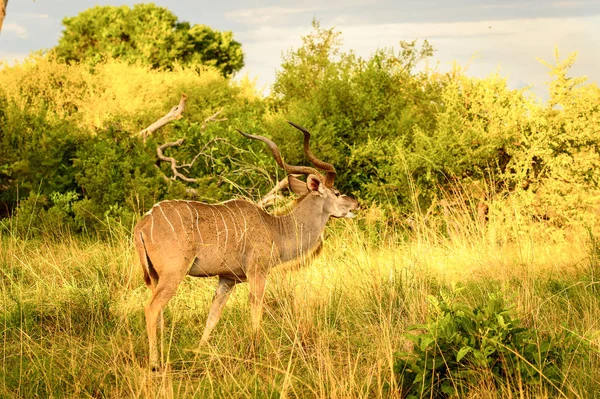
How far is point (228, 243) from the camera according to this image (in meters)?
4.91

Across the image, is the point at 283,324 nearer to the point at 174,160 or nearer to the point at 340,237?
the point at 340,237

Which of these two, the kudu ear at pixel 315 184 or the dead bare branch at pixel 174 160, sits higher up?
the kudu ear at pixel 315 184

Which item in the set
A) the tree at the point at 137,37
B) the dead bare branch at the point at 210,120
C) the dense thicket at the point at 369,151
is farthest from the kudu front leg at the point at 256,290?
the tree at the point at 137,37

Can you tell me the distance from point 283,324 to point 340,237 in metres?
3.54

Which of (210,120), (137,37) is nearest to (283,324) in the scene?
(210,120)

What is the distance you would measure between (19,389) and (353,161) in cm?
704

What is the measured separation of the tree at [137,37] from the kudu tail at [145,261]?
1818 centimetres

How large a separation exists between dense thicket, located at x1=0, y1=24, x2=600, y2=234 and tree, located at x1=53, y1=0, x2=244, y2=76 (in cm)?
1244

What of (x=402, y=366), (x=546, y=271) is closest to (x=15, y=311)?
(x=402, y=366)

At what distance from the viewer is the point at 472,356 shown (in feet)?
11.6

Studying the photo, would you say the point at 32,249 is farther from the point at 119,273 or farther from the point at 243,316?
the point at 243,316

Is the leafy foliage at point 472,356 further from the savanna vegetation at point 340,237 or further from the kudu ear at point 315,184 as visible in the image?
the kudu ear at point 315,184

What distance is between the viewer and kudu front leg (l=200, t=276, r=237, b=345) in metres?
4.83

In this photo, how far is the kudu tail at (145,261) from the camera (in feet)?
15.1
